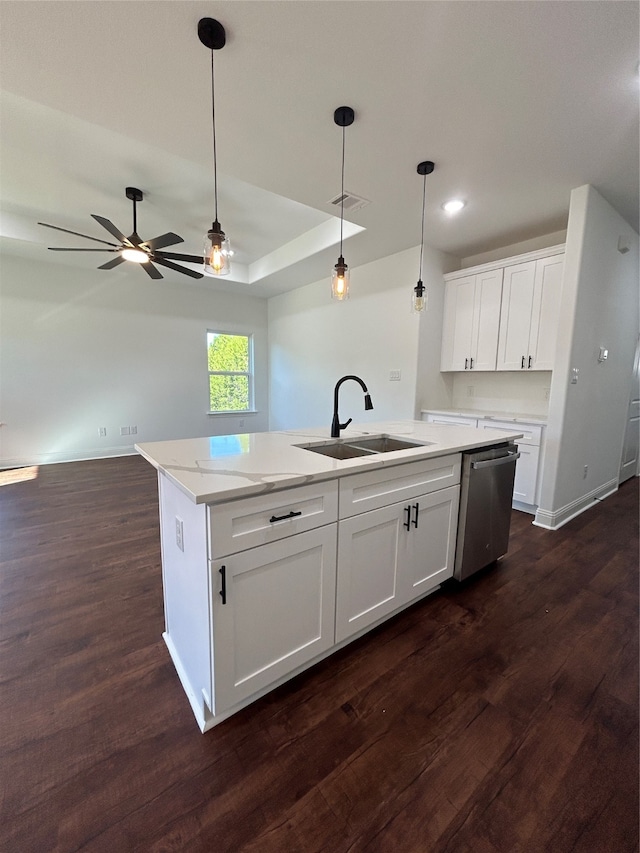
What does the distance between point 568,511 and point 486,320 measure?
2.01m

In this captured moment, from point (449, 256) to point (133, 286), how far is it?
4511 mm

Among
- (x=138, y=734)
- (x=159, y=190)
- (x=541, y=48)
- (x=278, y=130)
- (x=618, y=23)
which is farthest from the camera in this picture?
(x=159, y=190)

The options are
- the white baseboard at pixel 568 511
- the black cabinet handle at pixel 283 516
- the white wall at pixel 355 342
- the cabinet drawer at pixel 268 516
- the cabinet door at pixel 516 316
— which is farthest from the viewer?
the white wall at pixel 355 342

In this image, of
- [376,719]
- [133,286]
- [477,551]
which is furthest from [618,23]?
[133,286]

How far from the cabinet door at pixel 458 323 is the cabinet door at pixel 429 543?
2378 mm

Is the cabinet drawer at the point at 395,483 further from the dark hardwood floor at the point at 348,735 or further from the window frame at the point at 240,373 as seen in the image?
the window frame at the point at 240,373

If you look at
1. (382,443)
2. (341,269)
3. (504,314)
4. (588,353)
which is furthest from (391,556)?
(504,314)

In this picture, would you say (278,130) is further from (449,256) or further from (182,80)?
(449,256)

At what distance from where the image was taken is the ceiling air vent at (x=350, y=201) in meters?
2.81

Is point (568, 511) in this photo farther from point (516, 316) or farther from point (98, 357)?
point (98, 357)

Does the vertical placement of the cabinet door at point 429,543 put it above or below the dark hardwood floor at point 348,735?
above

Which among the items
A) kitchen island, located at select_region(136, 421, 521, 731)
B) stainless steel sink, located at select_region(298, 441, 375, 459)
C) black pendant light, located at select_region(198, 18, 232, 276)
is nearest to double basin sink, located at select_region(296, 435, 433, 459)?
stainless steel sink, located at select_region(298, 441, 375, 459)

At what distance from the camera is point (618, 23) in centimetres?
142

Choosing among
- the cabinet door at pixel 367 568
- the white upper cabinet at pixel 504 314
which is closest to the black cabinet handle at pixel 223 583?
the cabinet door at pixel 367 568
